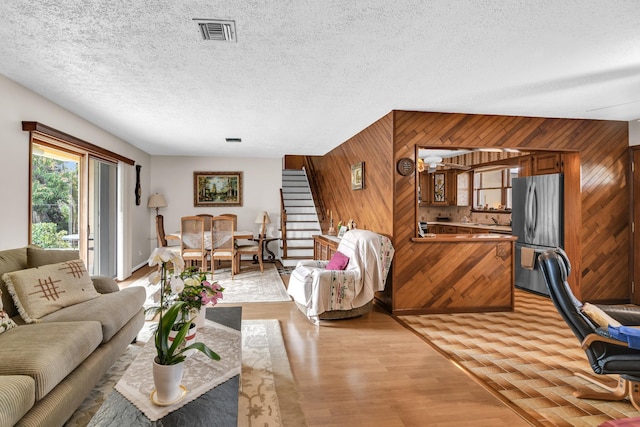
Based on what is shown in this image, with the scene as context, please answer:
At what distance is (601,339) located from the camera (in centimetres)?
227

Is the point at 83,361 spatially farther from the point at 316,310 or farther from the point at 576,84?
the point at 576,84

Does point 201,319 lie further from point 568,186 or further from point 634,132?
point 634,132

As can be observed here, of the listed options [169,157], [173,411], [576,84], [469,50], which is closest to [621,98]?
[576,84]

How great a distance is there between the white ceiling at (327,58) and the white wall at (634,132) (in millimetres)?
201

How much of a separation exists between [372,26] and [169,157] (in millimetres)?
7117

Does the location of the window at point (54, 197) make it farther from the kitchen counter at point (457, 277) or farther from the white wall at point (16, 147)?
the kitchen counter at point (457, 277)

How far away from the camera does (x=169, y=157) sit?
8344 mm

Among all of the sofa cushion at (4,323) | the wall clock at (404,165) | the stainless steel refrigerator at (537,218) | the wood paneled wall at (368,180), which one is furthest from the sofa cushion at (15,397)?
the stainless steel refrigerator at (537,218)

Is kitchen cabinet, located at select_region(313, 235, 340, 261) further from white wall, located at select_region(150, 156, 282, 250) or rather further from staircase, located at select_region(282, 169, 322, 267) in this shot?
white wall, located at select_region(150, 156, 282, 250)

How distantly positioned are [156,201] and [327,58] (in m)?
6.33

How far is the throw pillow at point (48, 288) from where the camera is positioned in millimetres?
2527

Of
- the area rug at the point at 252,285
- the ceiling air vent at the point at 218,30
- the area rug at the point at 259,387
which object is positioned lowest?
the area rug at the point at 259,387

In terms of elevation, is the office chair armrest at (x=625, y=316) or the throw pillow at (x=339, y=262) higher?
the throw pillow at (x=339, y=262)

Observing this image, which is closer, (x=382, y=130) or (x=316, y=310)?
(x=316, y=310)
